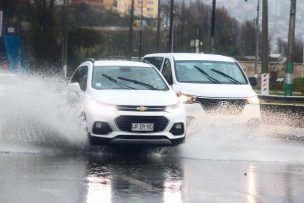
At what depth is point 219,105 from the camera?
664 inches

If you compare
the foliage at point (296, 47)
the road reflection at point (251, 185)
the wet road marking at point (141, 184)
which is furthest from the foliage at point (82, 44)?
the wet road marking at point (141, 184)

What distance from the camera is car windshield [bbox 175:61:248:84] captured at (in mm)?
18172

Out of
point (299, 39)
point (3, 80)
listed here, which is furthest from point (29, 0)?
point (299, 39)

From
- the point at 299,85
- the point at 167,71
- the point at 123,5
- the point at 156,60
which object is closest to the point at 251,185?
the point at 167,71

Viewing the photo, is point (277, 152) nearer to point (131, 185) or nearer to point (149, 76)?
point (149, 76)

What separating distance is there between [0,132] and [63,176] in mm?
5357

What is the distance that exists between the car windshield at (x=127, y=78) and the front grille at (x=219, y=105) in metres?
1.48

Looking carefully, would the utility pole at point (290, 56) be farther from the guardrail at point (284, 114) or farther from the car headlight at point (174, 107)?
the car headlight at point (174, 107)

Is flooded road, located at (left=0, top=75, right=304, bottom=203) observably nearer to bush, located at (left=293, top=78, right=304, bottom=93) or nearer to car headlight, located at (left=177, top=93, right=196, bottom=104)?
car headlight, located at (left=177, top=93, right=196, bottom=104)

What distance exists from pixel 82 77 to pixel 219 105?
2.83 meters

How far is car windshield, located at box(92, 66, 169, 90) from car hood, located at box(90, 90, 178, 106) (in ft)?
1.46

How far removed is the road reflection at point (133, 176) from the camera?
9953mm

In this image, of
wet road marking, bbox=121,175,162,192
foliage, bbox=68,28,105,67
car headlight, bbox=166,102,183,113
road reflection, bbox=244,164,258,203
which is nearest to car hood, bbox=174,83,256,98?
car headlight, bbox=166,102,183,113

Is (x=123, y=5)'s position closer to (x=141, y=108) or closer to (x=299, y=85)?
(x=299, y=85)
